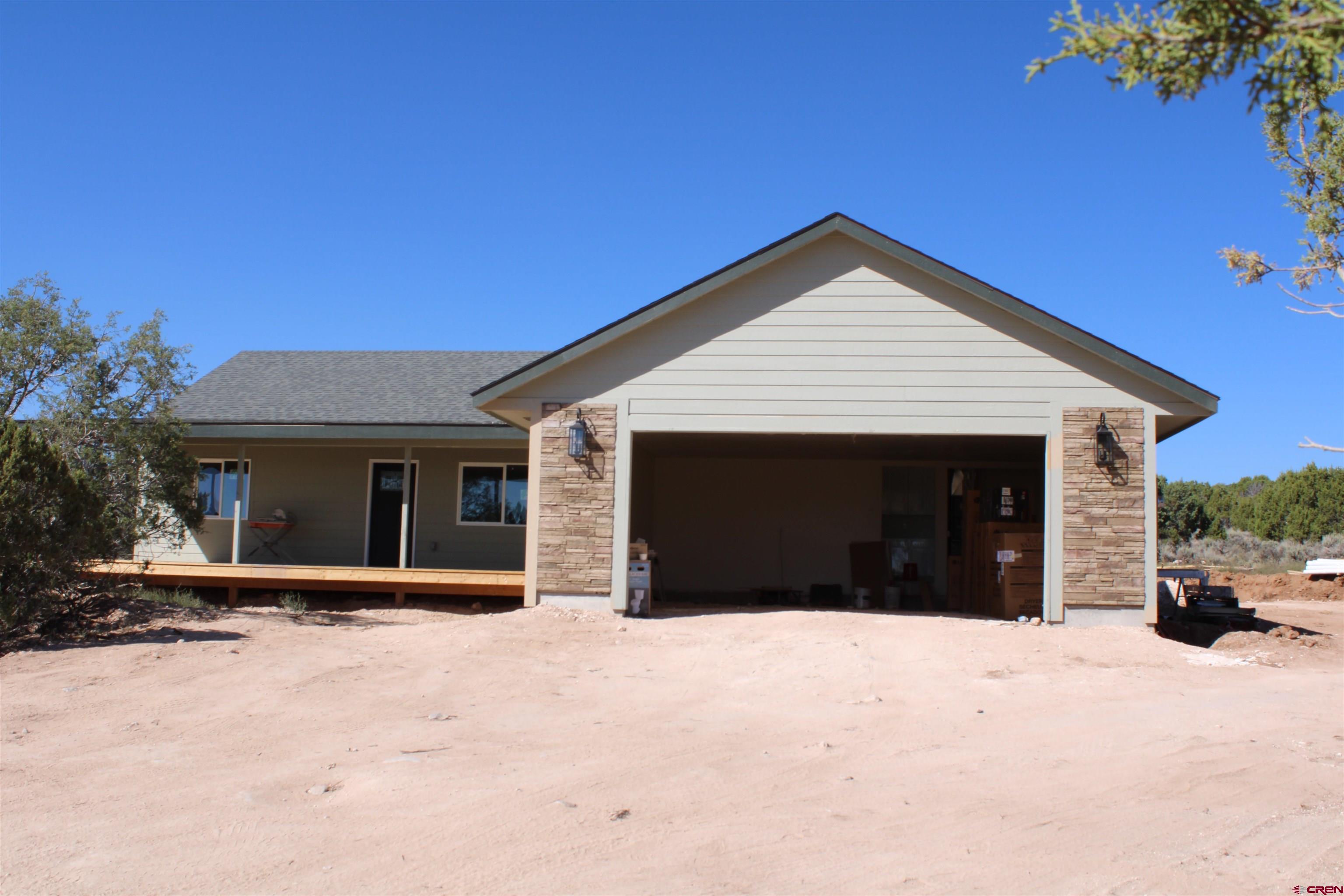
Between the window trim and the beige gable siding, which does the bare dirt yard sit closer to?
the beige gable siding

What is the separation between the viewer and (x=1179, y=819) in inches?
191

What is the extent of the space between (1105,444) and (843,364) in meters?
3.12

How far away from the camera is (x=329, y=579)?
1413cm

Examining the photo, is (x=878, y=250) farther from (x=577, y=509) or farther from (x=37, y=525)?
(x=37, y=525)

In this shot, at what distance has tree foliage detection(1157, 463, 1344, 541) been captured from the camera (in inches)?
1407

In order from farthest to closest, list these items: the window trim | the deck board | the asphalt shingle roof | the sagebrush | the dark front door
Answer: the sagebrush, the dark front door, the window trim, the asphalt shingle roof, the deck board

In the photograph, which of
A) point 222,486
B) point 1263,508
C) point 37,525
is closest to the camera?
point 37,525

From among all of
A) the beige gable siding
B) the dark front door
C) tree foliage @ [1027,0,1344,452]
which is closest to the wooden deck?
the dark front door

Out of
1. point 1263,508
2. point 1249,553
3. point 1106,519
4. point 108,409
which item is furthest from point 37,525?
point 1263,508

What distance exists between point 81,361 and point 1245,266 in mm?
14923

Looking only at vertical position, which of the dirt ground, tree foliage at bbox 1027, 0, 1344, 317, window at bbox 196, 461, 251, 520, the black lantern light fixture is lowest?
the dirt ground

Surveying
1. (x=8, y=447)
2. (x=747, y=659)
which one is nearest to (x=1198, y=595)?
(x=747, y=659)

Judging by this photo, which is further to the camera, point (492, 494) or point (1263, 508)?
point (1263, 508)

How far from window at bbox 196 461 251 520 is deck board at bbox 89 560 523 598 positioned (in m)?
2.03
